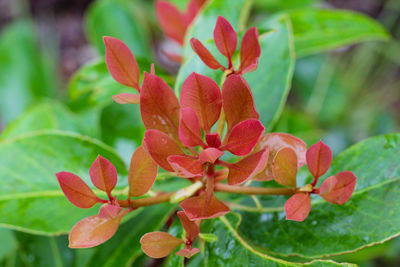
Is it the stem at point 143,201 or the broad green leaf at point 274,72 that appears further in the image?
the broad green leaf at point 274,72

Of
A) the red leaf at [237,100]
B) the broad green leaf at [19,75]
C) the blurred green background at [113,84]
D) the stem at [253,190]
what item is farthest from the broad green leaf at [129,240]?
the broad green leaf at [19,75]

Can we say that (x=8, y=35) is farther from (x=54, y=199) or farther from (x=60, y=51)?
(x=54, y=199)

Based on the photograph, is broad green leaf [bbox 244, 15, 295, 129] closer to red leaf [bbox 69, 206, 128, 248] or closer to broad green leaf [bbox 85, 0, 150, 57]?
red leaf [bbox 69, 206, 128, 248]

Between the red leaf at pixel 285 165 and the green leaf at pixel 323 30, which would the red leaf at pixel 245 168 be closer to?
the red leaf at pixel 285 165

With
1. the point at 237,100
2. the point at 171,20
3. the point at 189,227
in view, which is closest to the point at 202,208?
the point at 189,227

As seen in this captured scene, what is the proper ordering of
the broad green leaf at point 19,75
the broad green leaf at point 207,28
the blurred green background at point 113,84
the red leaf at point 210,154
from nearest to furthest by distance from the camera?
1. the red leaf at point 210,154
2. the broad green leaf at point 207,28
3. the blurred green background at point 113,84
4. the broad green leaf at point 19,75

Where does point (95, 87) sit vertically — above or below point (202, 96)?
below

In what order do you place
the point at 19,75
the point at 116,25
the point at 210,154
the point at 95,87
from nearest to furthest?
the point at 210,154
the point at 95,87
the point at 116,25
the point at 19,75

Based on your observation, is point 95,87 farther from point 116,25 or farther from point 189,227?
point 189,227
